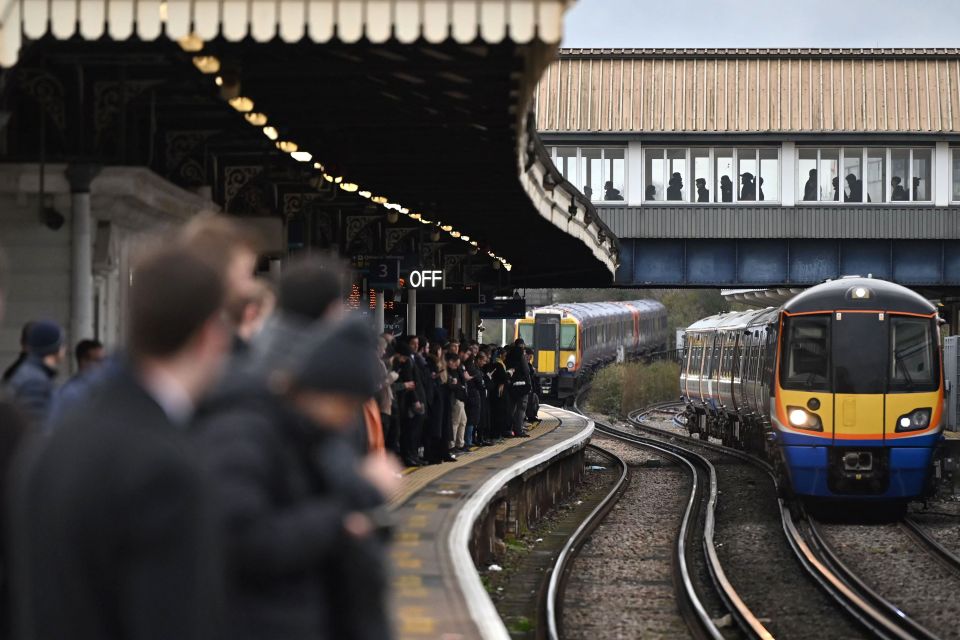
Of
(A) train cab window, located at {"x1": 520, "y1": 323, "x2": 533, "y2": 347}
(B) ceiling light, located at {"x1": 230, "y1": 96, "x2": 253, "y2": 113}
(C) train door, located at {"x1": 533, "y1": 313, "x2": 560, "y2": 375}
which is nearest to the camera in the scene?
(B) ceiling light, located at {"x1": 230, "y1": 96, "x2": 253, "y2": 113}

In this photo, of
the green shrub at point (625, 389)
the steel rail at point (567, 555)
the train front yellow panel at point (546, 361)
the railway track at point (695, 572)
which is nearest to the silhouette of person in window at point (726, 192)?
the railway track at point (695, 572)

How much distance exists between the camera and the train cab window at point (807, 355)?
1864 centimetres

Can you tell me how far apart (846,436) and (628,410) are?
31821mm

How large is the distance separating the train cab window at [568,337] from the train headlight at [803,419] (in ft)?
97.8

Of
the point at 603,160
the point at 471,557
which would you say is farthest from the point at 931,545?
the point at 603,160

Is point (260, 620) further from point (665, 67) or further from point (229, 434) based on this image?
point (665, 67)

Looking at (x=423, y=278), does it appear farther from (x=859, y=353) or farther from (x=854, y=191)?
(x=854, y=191)

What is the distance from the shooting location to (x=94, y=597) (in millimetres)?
2811

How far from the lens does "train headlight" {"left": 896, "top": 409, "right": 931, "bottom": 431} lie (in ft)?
59.6

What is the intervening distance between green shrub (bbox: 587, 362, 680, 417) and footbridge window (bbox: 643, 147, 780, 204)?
1419 centimetres

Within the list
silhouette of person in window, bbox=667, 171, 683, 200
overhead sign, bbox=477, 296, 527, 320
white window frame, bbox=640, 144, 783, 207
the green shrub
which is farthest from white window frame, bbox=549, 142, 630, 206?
the green shrub

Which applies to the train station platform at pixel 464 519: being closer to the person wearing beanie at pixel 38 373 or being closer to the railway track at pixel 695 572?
the railway track at pixel 695 572

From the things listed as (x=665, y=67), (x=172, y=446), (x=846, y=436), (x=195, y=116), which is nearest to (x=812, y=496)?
(x=846, y=436)

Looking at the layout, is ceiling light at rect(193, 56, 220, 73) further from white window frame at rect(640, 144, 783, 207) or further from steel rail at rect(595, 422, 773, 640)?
white window frame at rect(640, 144, 783, 207)
